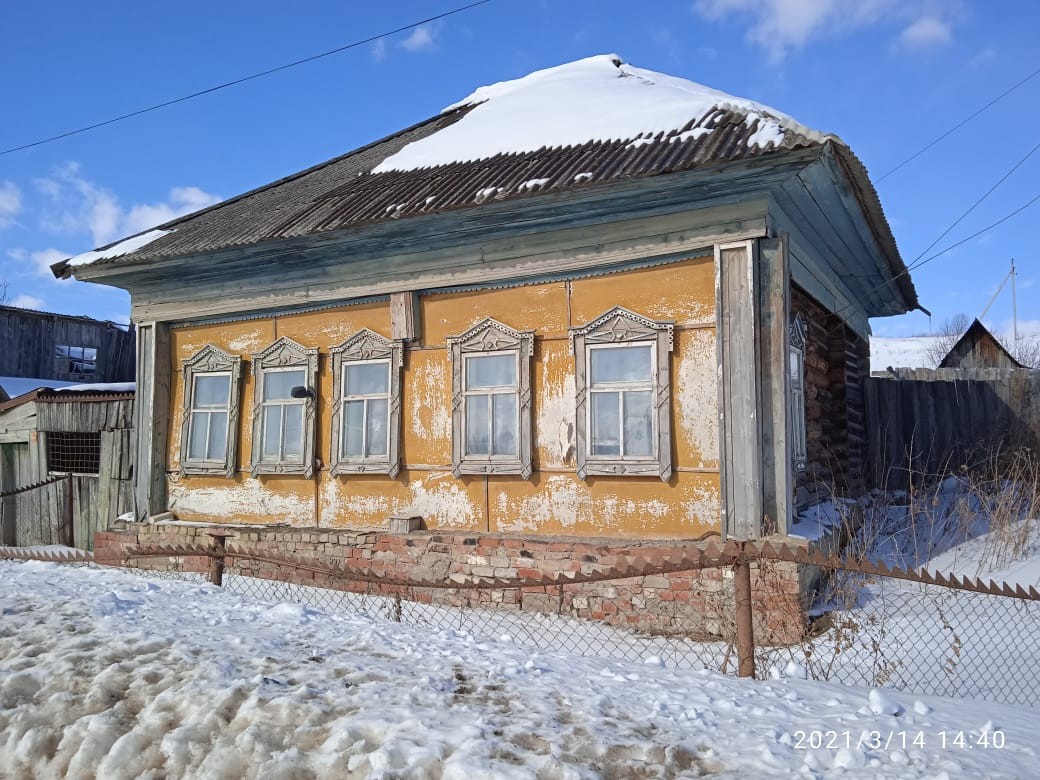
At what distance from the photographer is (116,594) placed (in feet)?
16.3

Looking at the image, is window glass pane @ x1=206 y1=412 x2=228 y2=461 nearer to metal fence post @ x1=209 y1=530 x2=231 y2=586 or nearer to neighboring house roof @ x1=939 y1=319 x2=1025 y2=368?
metal fence post @ x1=209 y1=530 x2=231 y2=586

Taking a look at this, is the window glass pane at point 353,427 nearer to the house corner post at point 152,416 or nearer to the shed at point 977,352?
the house corner post at point 152,416

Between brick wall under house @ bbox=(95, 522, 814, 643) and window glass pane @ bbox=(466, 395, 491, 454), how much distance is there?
0.89 meters

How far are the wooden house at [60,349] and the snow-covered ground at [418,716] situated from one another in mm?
20756

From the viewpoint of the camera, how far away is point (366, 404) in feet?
26.5

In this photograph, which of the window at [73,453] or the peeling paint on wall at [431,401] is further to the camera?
the window at [73,453]

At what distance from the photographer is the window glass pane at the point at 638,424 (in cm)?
669

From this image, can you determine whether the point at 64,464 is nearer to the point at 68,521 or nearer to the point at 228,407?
the point at 68,521

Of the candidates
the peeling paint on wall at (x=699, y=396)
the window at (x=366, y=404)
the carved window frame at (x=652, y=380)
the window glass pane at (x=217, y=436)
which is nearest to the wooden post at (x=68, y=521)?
the window glass pane at (x=217, y=436)

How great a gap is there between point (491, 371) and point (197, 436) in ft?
13.9

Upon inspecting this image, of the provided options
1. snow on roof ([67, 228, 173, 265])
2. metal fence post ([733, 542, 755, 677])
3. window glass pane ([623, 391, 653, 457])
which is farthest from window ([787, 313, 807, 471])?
snow on roof ([67, 228, 173, 265])

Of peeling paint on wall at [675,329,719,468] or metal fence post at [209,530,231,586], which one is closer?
metal fence post at [209,530,231,586]

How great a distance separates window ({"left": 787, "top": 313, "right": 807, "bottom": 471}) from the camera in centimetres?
743

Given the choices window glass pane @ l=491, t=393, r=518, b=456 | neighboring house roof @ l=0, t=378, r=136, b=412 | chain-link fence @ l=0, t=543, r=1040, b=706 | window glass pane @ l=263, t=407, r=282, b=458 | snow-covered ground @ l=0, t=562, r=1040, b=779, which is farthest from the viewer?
neighboring house roof @ l=0, t=378, r=136, b=412
